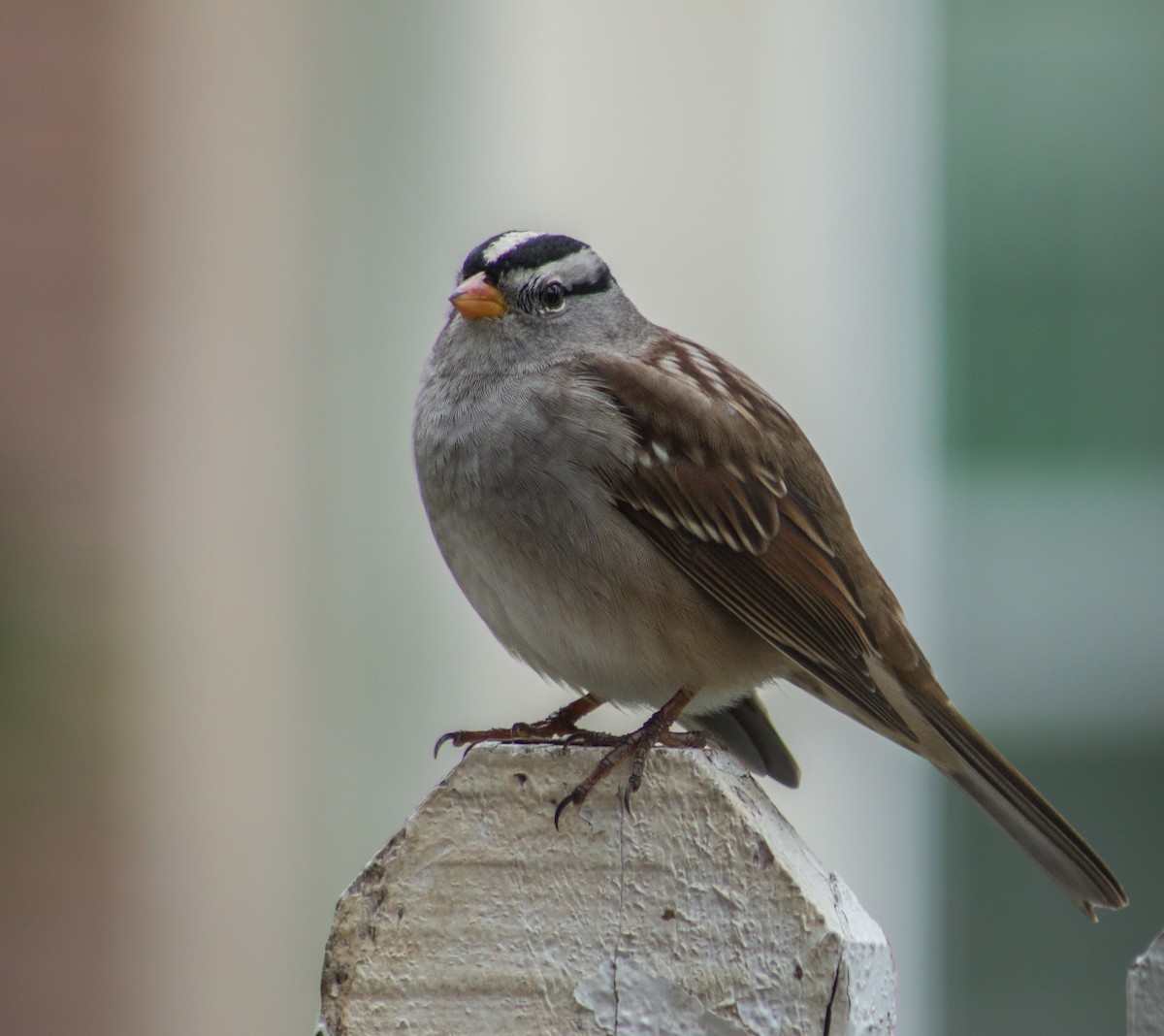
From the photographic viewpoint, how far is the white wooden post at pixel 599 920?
1.60 m

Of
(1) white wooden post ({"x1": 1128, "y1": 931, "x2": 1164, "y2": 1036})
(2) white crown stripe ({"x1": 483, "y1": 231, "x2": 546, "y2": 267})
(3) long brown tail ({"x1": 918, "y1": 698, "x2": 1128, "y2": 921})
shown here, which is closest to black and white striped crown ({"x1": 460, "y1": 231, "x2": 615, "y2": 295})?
(2) white crown stripe ({"x1": 483, "y1": 231, "x2": 546, "y2": 267})

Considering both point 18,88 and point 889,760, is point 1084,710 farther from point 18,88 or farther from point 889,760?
point 18,88

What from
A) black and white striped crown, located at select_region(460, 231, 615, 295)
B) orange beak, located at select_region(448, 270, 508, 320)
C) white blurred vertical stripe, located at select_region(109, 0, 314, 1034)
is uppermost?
black and white striped crown, located at select_region(460, 231, 615, 295)

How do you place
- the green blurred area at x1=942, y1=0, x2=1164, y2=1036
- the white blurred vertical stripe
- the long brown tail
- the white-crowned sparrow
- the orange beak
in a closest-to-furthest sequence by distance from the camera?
1. the long brown tail
2. the white-crowned sparrow
3. the orange beak
4. the green blurred area at x1=942, y1=0, x2=1164, y2=1036
5. the white blurred vertical stripe

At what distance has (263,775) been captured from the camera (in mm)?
5352

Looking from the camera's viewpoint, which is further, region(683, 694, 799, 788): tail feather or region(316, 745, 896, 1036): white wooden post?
region(683, 694, 799, 788): tail feather

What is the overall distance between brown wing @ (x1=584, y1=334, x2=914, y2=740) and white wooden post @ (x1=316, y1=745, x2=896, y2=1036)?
2.45 feet

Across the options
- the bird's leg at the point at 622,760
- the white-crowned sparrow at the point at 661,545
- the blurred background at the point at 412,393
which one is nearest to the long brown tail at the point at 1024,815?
the white-crowned sparrow at the point at 661,545

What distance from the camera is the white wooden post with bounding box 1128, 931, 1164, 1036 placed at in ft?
5.24

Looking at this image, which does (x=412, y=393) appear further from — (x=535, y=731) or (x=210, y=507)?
(x=535, y=731)

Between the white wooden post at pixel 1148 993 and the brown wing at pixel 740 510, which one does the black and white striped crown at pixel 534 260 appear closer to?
the brown wing at pixel 740 510

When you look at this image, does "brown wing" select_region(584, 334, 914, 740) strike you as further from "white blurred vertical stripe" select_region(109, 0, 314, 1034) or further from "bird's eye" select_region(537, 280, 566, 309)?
"white blurred vertical stripe" select_region(109, 0, 314, 1034)

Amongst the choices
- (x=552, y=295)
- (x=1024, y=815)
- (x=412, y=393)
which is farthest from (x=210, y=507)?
(x=1024, y=815)

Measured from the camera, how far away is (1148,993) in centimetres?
161
